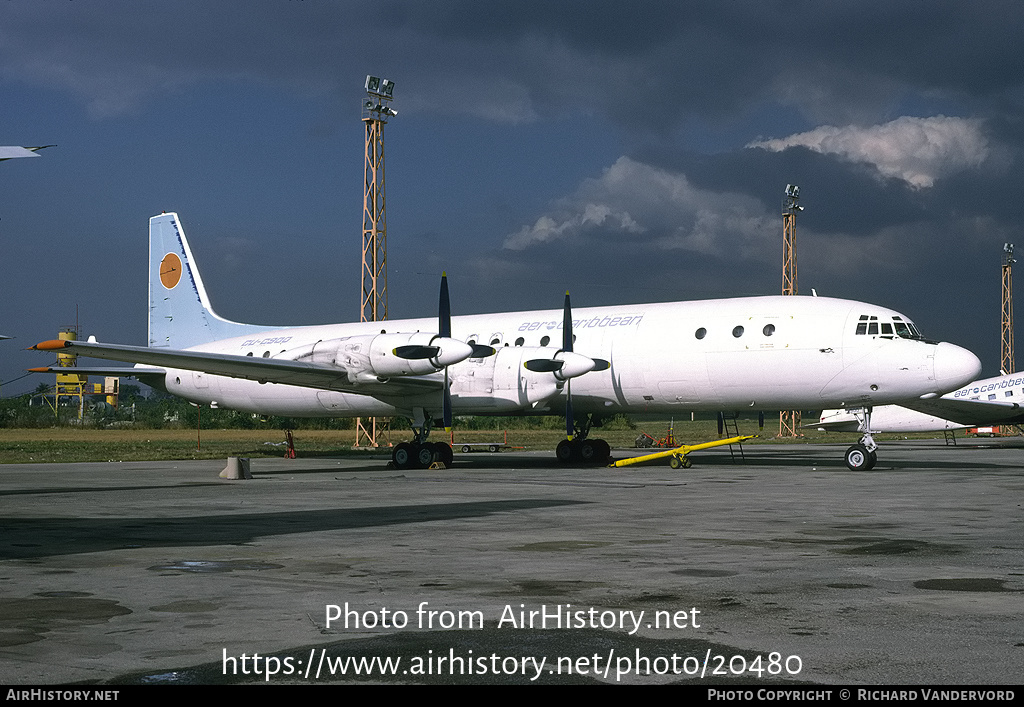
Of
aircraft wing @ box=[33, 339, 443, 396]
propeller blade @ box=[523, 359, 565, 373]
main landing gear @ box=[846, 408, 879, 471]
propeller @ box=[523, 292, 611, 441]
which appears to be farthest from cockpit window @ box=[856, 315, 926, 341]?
aircraft wing @ box=[33, 339, 443, 396]

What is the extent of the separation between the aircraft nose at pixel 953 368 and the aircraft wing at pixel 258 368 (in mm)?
12522

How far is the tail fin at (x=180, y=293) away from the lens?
115ft

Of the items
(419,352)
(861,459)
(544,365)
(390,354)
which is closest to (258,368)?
(390,354)

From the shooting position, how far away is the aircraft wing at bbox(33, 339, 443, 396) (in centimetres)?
2425

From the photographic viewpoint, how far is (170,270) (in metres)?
35.3

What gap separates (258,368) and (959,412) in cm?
2902

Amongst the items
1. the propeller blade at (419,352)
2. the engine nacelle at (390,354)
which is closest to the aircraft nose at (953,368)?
the engine nacelle at (390,354)

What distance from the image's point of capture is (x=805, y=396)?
961 inches

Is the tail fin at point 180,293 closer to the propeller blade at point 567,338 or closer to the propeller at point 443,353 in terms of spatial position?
the propeller at point 443,353

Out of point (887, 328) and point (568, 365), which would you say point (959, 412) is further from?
point (568, 365)

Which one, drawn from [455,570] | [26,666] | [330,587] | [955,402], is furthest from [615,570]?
[955,402]
